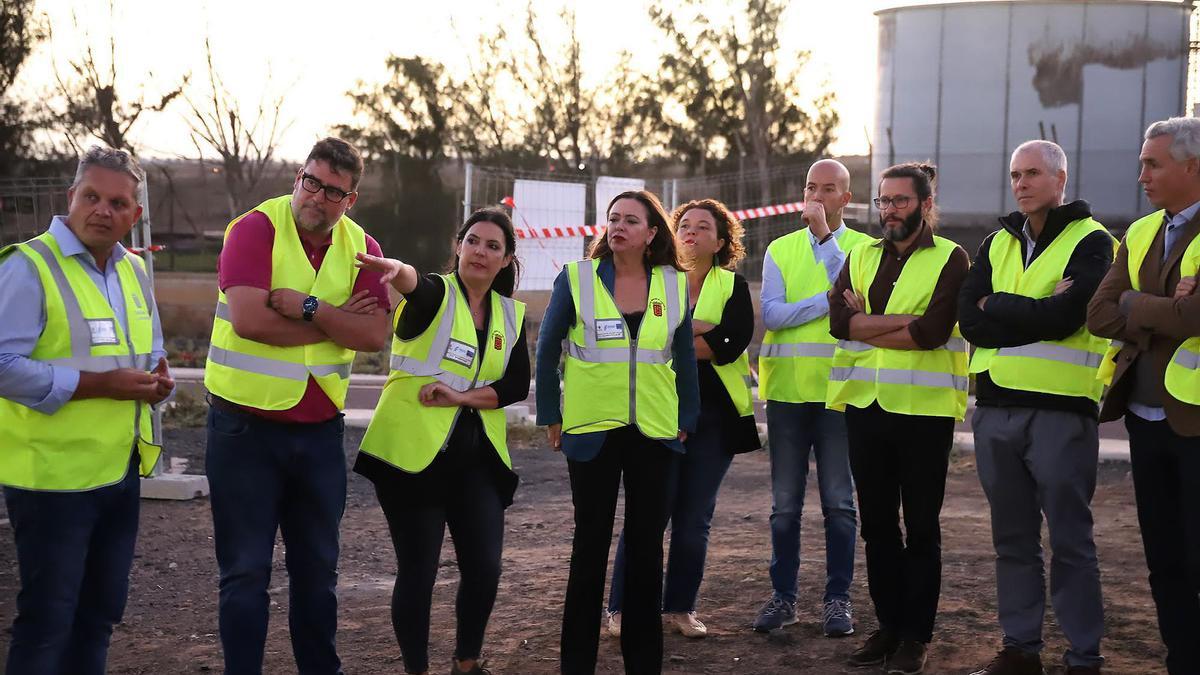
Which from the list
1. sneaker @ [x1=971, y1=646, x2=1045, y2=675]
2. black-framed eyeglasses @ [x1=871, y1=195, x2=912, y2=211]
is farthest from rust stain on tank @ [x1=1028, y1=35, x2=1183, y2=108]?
sneaker @ [x1=971, y1=646, x2=1045, y2=675]

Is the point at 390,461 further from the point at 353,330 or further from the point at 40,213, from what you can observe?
the point at 40,213

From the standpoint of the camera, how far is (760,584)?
7.38 metres

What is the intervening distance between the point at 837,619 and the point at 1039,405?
1482mm

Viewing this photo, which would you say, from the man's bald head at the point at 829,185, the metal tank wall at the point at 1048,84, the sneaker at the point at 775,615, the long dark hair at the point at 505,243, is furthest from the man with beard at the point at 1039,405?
the metal tank wall at the point at 1048,84

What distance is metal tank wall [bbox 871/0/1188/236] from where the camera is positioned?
90.2 feet

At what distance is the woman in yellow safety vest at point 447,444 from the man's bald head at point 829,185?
2002mm

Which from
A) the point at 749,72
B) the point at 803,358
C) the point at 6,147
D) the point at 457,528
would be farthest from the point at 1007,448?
the point at 749,72

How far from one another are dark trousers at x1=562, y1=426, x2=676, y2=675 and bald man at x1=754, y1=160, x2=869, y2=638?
3.77 feet

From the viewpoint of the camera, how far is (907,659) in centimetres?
577

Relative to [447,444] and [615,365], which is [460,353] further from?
[615,365]

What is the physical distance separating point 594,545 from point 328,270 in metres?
1.49

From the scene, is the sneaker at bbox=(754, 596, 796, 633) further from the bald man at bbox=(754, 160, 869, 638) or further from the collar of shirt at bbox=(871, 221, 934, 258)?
the collar of shirt at bbox=(871, 221, 934, 258)

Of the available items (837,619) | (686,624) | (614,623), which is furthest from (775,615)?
(614,623)

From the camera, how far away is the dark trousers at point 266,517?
191 inches
